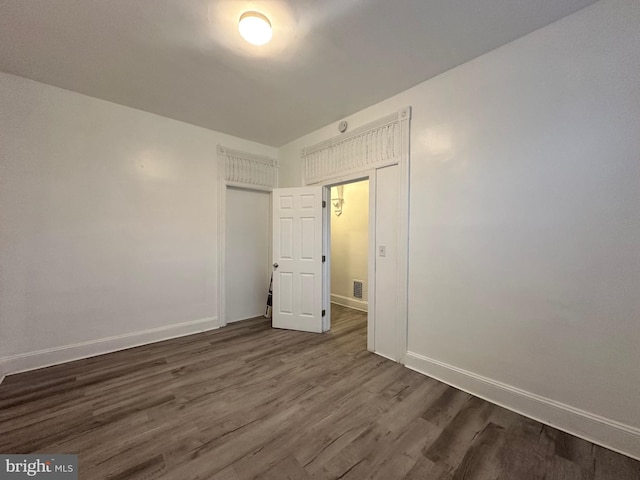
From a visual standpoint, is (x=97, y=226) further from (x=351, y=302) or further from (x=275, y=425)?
(x=351, y=302)

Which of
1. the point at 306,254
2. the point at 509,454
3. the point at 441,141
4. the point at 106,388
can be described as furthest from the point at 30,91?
the point at 509,454

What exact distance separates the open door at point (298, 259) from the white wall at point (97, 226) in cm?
93

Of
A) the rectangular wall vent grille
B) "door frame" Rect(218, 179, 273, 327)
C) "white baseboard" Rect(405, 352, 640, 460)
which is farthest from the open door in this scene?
"white baseboard" Rect(405, 352, 640, 460)

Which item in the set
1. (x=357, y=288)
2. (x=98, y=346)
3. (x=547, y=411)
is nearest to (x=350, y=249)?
(x=357, y=288)

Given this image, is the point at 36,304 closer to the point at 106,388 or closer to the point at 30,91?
the point at 106,388

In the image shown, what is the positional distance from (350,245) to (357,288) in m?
0.84

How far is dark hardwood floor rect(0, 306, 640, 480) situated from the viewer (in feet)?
4.61

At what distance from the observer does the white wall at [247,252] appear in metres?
3.87

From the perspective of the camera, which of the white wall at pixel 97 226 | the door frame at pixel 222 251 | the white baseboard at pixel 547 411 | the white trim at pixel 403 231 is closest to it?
→ the white baseboard at pixel 547 411

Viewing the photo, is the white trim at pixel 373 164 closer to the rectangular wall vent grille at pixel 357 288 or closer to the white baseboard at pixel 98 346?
the rectangular wall vent grille at pixel 357 288

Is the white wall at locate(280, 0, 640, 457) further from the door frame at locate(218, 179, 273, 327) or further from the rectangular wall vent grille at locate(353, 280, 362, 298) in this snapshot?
the door frame at locate(218, 179, 273, 327)

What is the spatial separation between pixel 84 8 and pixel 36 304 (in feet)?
8.63

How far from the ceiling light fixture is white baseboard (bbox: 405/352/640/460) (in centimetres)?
305

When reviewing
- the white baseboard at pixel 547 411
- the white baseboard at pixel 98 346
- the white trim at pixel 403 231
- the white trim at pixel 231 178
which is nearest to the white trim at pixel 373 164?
the white trim at pixel 403 231
